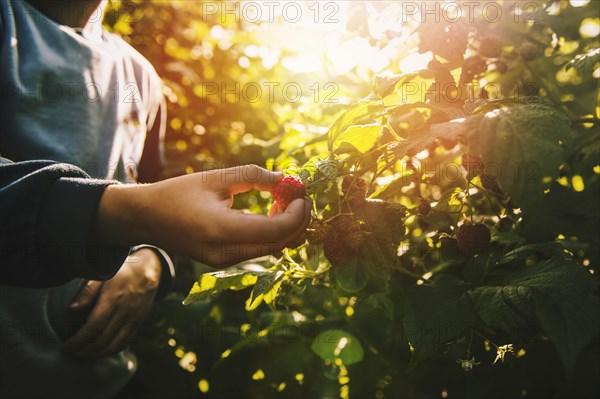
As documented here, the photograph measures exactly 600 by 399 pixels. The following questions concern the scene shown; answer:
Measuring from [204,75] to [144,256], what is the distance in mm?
1719

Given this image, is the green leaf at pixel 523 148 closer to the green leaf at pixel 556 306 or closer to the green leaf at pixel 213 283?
the green leaf at pixel 556 306

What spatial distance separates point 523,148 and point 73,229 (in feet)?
→ 2.13

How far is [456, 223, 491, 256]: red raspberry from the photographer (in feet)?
3.05

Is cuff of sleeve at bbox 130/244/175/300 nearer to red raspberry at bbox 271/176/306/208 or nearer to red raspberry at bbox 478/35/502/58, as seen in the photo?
red raspberry at bbox 271/176/306/208

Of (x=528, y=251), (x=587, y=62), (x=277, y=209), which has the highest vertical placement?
(x=587, y=62)

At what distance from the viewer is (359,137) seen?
94 cm

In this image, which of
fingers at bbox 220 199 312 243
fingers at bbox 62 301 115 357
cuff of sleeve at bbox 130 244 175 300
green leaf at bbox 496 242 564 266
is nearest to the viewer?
fingers at bbox 220 199 312 243

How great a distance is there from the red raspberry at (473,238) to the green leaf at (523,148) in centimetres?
28

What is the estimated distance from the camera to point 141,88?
1.89 meters

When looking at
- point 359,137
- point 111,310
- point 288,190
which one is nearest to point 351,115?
point 359,137

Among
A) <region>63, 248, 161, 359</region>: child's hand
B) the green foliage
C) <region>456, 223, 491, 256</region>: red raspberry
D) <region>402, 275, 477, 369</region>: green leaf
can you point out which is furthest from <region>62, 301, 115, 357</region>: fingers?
<region>456, 223, 491, 256</region>: red raspberry

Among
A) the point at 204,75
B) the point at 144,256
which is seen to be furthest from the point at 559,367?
the point at 204,75

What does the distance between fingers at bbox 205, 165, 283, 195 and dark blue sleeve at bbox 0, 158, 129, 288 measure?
0.20 metres

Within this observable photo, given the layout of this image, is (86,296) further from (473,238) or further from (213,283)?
(473,238)
